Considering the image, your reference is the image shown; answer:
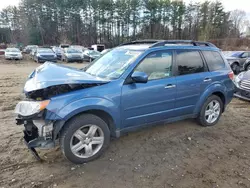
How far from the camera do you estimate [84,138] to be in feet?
9.86

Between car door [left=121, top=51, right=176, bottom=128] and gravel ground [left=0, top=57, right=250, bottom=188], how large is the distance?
0.51 meters

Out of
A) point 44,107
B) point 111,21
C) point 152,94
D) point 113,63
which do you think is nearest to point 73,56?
point 113,63

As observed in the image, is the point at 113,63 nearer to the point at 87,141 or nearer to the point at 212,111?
the point at 87,141

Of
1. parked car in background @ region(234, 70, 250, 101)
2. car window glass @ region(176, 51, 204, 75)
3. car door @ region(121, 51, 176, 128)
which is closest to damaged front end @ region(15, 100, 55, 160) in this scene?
car door @ region(121, 51, 176, 128)

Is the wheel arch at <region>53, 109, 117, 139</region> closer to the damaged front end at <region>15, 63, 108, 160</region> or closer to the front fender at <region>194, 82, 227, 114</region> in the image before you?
the damaged front end at <region>15, 63, 108, 160</region>

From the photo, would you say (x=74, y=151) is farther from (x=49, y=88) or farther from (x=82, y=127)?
(x=49, y=88)

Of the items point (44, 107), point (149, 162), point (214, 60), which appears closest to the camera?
point (44, 107)

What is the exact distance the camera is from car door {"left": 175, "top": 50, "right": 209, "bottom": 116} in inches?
149

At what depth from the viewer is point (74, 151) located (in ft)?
9.67

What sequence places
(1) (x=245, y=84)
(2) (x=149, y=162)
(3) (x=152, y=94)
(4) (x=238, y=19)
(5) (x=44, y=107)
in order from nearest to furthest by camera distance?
(5) (x=44, y=107), (2) (x=149, y=162), (3) (x=152, y=94), (1) (x=245, y=84), (4) (x=238, y=19)

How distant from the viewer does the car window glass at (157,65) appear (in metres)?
3.44

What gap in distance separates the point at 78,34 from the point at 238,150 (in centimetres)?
5954

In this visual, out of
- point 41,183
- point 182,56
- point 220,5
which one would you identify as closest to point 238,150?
point 182,56

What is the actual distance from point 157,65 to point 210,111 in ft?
5.90
